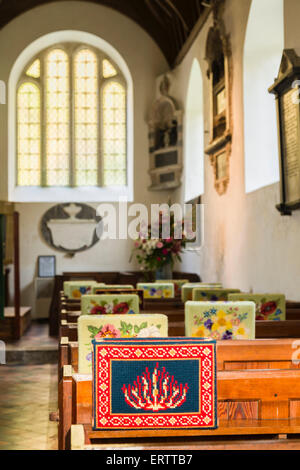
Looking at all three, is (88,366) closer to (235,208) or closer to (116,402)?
(116,402)

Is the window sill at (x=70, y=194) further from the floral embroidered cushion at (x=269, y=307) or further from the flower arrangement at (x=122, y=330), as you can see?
the flower arrangement at (x=122, y=330)

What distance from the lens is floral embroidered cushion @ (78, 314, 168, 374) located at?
10.3 feet

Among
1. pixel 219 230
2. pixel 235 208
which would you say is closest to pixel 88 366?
pixel 235 208

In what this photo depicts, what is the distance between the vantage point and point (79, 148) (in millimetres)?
12758

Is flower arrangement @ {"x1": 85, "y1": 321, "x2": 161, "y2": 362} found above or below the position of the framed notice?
below

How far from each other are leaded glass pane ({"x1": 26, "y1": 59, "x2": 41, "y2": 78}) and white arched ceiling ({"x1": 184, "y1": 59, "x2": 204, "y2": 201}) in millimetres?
3321

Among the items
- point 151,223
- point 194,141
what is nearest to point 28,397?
point 151,223

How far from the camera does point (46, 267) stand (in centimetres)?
1212

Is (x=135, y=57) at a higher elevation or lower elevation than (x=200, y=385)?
higher

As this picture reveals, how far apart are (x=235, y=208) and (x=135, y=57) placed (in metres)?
5.38

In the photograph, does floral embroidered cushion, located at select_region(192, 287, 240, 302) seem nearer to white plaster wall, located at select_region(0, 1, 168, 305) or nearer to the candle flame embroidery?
the candle flame embroidery

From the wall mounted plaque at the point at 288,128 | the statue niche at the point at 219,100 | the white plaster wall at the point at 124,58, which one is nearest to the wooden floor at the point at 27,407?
the wall mounted plaque at the point at 288,128

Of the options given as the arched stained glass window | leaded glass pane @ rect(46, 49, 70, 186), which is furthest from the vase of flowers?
leaded glass pane @ rect(46, 49, 70, 186)

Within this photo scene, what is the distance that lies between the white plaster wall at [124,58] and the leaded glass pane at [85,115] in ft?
2.00
